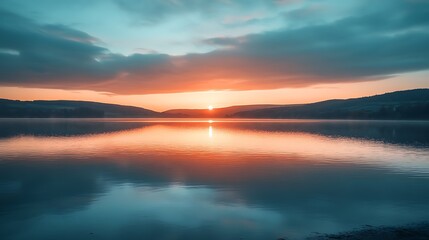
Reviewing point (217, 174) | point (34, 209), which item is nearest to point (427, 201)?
point (217, 174)

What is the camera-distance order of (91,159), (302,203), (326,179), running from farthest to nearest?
(91,159) → (326,179) → (302,203)

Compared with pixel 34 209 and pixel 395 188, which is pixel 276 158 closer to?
pixel 395 188

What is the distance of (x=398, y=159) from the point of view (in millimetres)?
28938

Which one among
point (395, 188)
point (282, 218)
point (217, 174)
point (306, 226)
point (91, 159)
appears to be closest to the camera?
point (306, 226)

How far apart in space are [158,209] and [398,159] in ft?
76.4

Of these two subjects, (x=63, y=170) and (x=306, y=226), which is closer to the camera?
(x=306, y=226)

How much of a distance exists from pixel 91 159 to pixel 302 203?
778 inches

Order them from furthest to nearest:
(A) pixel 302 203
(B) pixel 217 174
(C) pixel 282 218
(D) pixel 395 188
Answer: (B) pixel 217 174 → (D) pixel 395 188 → (A) pixel 302 203 → (C) pixel 282 218

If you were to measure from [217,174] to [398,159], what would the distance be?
16899 mm

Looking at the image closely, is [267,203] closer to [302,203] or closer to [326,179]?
[302,203]

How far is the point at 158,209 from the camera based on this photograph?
14172 mm

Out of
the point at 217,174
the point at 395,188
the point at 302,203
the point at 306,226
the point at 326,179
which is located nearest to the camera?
the point at 306,226

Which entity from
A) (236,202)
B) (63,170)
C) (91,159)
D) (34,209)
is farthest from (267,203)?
(91,159)

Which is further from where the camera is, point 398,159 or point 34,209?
point 398,159
